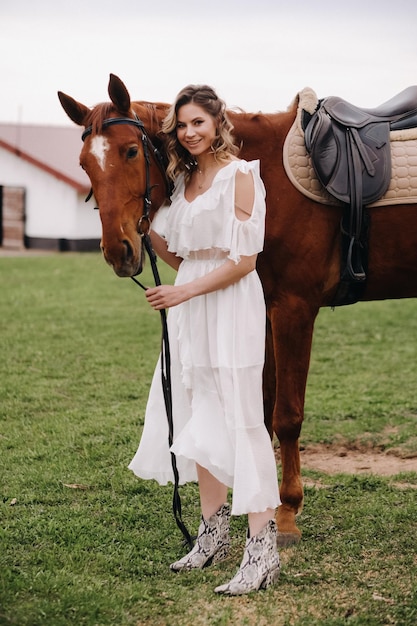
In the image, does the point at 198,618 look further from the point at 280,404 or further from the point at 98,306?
the point at 98,306

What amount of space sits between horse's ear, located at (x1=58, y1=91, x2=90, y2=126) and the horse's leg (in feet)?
4.15

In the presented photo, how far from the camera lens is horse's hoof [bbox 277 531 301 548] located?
3.83 m

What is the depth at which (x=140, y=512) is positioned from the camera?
4.17 metres

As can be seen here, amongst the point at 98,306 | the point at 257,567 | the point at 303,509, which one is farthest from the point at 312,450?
the point at 98,306

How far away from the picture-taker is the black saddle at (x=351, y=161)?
3.82 meters

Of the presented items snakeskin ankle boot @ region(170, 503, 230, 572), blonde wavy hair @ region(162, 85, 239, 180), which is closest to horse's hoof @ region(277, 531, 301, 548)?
snakeskin ankle boot @ region(170, 503, 230, 572)

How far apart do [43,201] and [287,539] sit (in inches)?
759

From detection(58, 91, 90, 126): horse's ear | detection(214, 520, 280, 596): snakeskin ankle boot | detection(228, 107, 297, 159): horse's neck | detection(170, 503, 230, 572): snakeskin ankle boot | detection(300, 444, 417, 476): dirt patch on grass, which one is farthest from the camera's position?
detection(300, 444, 417, 476): dirt patch on grass

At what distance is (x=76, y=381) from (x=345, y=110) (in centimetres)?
400

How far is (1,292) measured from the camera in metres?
12.7

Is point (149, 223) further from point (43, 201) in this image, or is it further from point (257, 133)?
point (43, 201)

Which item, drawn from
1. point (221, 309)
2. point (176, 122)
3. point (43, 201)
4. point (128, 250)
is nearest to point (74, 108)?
point (176, 122)

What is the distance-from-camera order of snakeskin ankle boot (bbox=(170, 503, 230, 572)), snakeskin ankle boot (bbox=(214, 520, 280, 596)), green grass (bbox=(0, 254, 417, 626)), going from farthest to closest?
snakeskin ankle boot (bbox=(170, 503, 230, 572)) < snakeskin ankle boot (bbox=(214, 520, 280, 596)) < green grass (bbox=(0, 254, 417, 626))

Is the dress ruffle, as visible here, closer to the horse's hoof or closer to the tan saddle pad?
the tan saddle pad
